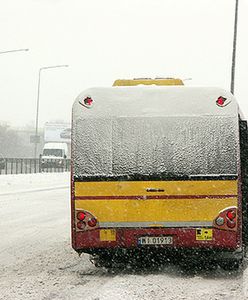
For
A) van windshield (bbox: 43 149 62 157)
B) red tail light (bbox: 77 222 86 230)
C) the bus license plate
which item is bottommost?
van windshield (bbox: 43 149 62 157)

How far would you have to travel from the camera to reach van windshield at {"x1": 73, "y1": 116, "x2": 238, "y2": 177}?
8.41 m

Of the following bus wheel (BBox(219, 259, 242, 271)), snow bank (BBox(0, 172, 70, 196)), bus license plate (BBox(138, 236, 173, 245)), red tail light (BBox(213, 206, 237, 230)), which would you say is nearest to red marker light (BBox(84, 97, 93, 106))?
bus license plate (BBox(138, 236, 173, 245))

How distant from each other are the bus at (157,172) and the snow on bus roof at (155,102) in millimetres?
13

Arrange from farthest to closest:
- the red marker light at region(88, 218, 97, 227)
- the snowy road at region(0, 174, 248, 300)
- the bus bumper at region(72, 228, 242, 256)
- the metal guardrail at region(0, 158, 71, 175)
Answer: the metal guardrail at region(0, 158, 71, 175) → the red marker light at region(88, 218, 97, 227) → the bus bumper at region(72, 228, 242, 256) → the snowy road at region(0, 174, 248, 300)

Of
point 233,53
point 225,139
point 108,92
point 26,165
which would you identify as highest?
point 233,53

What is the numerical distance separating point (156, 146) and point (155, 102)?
0.57 meters

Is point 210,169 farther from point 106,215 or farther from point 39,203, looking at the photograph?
point 39,203

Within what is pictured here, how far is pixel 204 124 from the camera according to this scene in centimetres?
851

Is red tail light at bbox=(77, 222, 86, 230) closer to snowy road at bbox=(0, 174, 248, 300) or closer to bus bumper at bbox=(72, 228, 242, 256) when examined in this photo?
bus bumper at bbox=(72, 228, 242, 256)

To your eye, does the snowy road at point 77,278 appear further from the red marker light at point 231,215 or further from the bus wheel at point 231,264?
the red marker light at point 231,215

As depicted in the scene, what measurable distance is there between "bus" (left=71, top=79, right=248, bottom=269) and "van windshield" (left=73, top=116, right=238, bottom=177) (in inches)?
0.5

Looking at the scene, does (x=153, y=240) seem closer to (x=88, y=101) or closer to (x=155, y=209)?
(x=155, y=209)

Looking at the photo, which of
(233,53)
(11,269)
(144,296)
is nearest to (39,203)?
(233,53)

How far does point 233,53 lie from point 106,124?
67.5 ft
